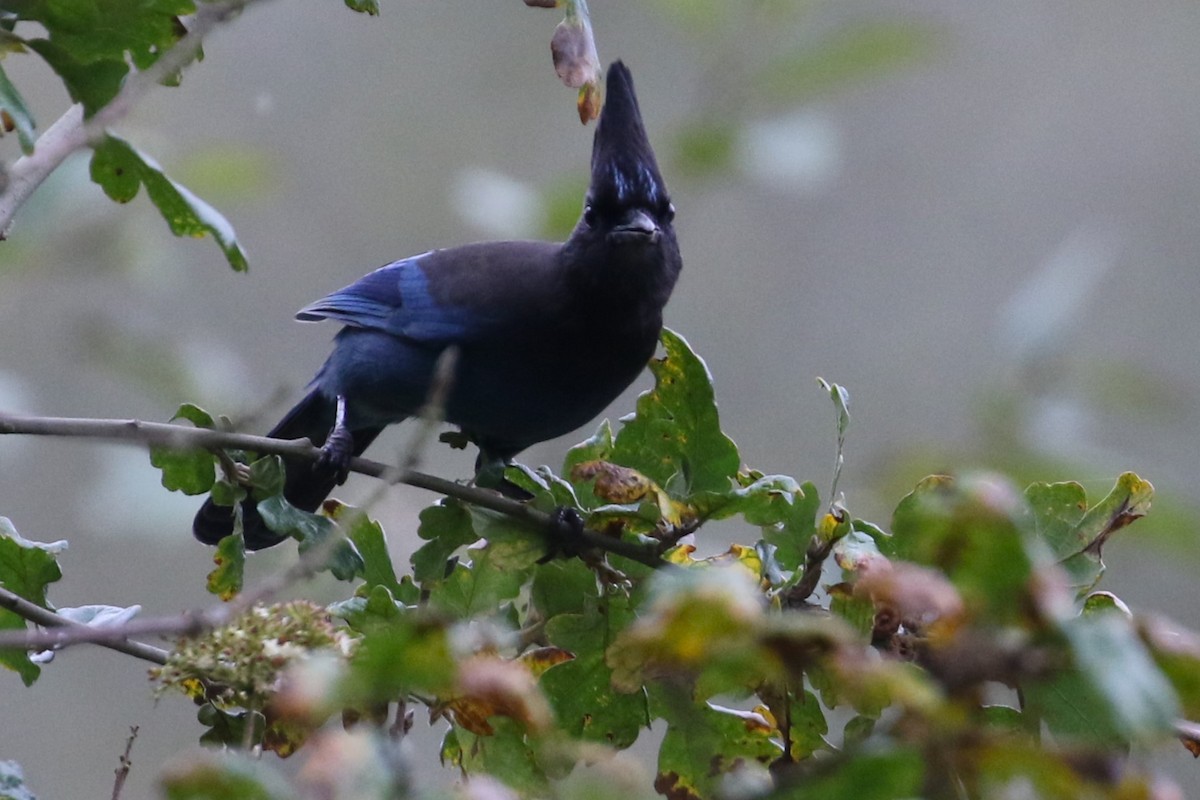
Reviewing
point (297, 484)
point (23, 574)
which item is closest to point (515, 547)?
point (23, 574)

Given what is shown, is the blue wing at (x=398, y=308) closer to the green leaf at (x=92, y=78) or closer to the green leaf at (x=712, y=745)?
the green leaf at (x=92, y=78)

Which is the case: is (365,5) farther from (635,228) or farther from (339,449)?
(339,449)

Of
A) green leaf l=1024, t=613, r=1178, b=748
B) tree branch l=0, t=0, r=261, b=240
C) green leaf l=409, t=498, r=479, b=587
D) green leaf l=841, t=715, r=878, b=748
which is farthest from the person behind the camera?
green leaf l=409, t=498, r=479, b=587

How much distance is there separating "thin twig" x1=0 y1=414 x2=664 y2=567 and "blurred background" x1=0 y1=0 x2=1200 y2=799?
1082 mm

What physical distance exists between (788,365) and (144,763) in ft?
10.2

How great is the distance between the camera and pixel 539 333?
10.9 ft

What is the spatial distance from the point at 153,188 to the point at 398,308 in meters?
1.63

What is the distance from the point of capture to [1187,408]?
3602 millimetres

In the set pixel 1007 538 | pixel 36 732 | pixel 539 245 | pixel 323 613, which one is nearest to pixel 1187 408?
pixel 539 245

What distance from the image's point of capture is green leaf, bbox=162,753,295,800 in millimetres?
903

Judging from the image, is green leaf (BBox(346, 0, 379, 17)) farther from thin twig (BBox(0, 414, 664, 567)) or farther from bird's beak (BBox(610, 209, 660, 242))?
bird's beak (BBox(610, 209, 660, 242))

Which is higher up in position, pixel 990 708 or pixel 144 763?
pixel 990 708

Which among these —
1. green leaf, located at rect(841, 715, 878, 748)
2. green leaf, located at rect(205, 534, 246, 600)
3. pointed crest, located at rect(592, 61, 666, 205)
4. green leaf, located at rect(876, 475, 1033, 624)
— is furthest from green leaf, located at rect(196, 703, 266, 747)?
pointed crest, located at rect(592, 61, 666, 205)

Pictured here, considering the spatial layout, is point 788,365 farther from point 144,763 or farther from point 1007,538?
point 1007,538
